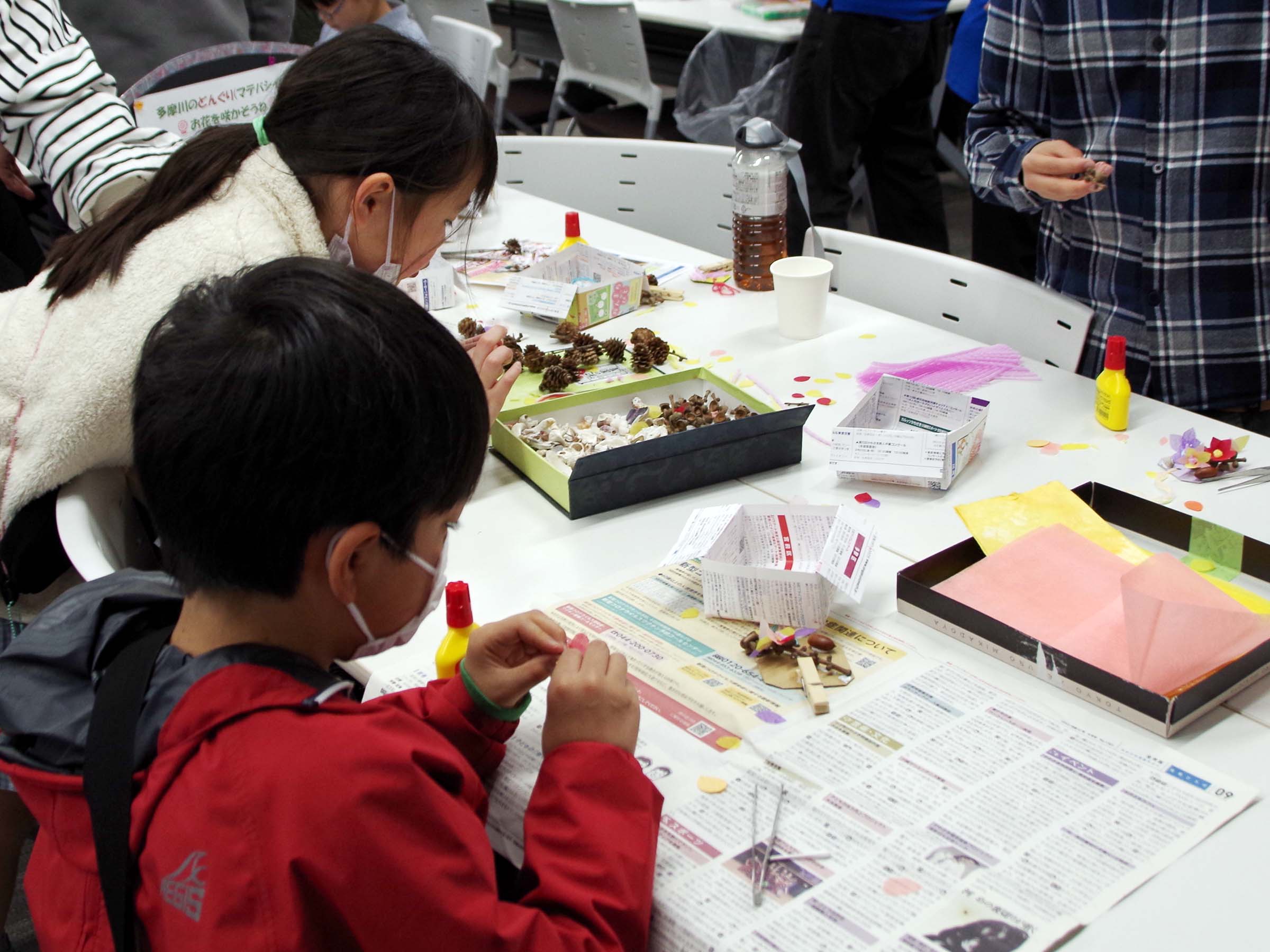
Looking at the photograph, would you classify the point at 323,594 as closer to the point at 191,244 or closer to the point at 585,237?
the point at 191,244

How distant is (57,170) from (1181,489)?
5.90 ft

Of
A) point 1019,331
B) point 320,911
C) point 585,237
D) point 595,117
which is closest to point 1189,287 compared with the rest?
point 1019,331

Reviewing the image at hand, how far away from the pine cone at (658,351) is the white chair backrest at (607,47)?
247cm

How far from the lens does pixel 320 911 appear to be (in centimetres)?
69

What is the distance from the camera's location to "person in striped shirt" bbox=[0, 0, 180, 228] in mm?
1838

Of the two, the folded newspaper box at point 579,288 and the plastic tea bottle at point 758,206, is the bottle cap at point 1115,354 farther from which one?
the folded newspaper box at point 579,288

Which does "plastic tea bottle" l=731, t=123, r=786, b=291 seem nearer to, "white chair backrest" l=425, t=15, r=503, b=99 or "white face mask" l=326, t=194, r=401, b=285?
"white face mask" l=326, t=194, r=401, b=285

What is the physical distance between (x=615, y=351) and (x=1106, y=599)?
2.78 feet

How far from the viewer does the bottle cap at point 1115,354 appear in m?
1.42

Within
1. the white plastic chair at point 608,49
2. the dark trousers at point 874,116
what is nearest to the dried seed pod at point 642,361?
the dark trousers at point 874,116

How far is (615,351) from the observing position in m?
1.70

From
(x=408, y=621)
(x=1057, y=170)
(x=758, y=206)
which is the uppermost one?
(x=1057, y=170)

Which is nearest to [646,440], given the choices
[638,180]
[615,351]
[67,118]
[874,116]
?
[615,351]

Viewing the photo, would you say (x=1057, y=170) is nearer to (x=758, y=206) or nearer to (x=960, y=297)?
(x=960, y=297)
